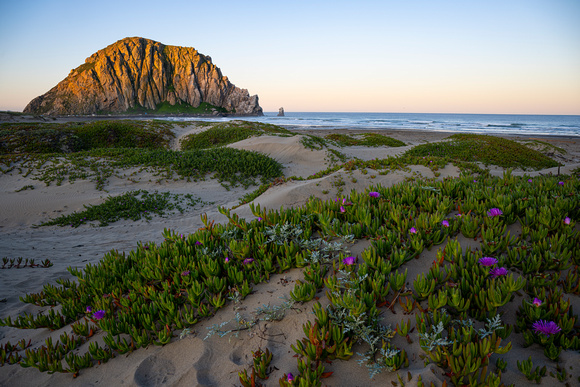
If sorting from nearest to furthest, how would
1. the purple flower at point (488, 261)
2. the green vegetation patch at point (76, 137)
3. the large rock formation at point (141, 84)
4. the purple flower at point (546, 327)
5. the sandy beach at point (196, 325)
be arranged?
the purple flower at point (546, 327), the sandy beach at point (196, 325), the purple flower at point (488, 261), the green vegetation patch at point (76, 137), the large rock formation at point (141, 84)

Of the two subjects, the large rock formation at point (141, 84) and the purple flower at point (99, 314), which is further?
the large rock formation at point (141, 84)

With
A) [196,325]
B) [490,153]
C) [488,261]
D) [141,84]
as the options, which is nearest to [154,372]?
[196,325]

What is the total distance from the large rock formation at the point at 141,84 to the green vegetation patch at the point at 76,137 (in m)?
104

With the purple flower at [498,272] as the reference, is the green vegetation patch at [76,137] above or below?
above

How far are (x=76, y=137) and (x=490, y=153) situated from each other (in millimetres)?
27224

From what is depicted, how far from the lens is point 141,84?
117 metres

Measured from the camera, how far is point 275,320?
250 cm

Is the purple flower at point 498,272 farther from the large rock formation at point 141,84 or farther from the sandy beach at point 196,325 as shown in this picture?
the large rock formation at point 141,84

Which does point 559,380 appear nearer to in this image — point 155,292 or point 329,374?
point 329,374

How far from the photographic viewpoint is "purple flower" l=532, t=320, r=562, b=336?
6.27 feet

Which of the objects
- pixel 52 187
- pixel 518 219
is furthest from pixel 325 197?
pixel 52 187

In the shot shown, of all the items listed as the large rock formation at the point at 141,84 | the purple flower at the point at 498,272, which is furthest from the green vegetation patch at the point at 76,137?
the large rock formation at the point at 141,84

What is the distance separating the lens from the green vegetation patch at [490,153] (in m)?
15.2

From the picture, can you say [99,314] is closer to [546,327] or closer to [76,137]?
[546,327]
